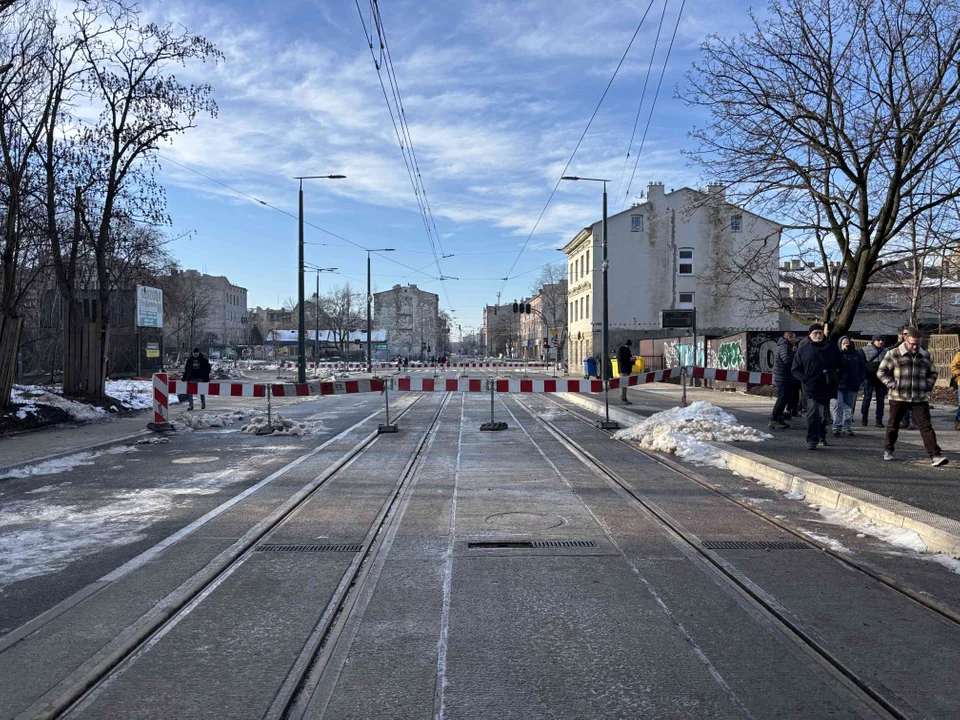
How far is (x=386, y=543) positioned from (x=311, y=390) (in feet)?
32.4

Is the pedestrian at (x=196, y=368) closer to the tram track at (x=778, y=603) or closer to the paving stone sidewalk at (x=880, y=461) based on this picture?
the tram track at (x=778, y=603)

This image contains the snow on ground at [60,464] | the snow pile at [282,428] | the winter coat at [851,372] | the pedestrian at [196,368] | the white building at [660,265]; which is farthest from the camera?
the white building at [660,265]

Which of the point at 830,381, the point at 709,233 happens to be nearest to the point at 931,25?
the point at 830,381

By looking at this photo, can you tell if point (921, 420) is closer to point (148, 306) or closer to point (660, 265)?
point (148, 306)

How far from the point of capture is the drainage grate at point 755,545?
243 inches

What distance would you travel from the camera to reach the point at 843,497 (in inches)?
296

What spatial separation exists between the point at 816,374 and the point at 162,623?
9258 millimetres

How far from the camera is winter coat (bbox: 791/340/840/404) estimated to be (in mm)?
10820

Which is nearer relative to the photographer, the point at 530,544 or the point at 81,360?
the point at 530,544

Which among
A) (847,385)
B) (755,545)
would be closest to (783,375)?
(847,385)

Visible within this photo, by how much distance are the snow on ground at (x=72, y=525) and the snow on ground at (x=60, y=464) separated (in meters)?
1.97

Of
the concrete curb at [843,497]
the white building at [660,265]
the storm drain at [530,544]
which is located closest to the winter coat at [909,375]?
the concrete curb at [843,497]

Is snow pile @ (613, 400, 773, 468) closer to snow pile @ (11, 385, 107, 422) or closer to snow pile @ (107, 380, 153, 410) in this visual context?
snow pile @ (11, 385, 107, 422)

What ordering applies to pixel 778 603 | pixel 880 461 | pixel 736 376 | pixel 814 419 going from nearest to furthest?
pixel 778 603
pixel 880 461
pixel 814 419
pixel 736 376
